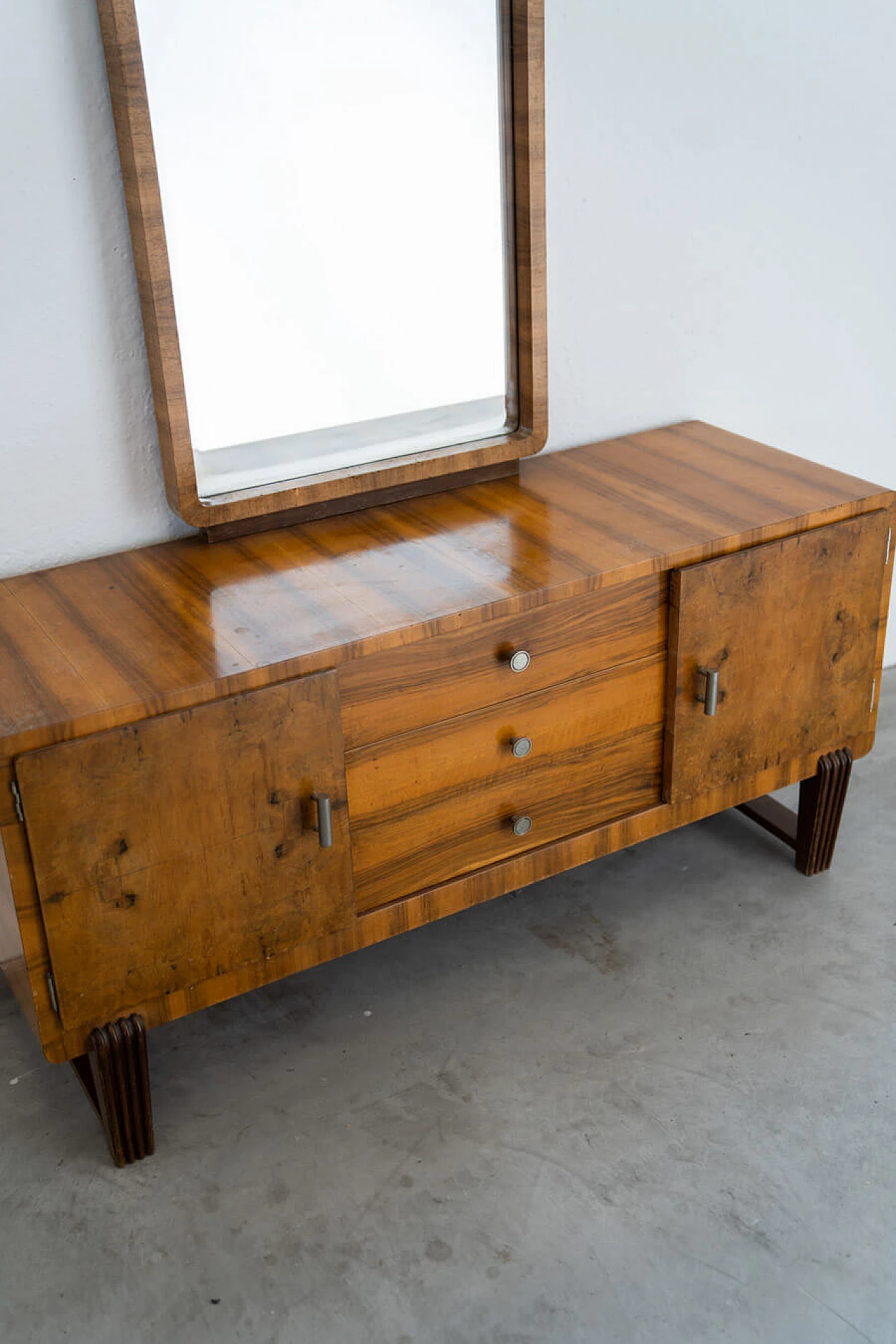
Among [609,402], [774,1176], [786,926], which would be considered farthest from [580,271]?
[774,1176]

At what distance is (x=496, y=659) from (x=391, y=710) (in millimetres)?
172

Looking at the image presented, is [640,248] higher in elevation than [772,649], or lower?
higher

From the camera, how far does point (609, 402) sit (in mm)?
2404

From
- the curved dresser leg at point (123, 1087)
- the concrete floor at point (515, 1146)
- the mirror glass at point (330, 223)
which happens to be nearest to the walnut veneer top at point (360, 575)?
the mirror glass at point (330, 223)

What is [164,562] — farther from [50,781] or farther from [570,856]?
[570,856]

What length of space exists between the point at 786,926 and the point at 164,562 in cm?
120

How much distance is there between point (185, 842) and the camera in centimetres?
166

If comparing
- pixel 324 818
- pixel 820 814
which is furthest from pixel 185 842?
pixel 820 814

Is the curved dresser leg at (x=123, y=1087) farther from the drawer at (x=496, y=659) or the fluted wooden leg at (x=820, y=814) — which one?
the fluted wooden leg at (x=820, y=814)

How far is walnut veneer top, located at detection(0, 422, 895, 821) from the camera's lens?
1629 millimetres

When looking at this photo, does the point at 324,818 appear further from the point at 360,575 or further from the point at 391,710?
the point at 360,575

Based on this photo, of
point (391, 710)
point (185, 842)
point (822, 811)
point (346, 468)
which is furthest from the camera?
point (822, 811)

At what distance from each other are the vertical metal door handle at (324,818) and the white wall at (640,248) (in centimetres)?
55

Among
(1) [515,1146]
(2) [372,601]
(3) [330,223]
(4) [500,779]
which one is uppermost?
(3) [330,223]
